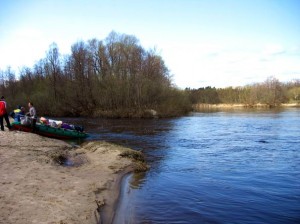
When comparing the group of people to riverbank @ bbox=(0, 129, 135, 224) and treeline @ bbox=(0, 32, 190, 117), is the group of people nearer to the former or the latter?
riverbank @ bbox=(0, 129, 135, 224)

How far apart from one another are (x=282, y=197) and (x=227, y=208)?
2290 millimetres

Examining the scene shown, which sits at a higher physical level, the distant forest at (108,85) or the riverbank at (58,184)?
the distant forest at (108,85)

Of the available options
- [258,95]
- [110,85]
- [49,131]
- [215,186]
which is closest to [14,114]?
[49,131]

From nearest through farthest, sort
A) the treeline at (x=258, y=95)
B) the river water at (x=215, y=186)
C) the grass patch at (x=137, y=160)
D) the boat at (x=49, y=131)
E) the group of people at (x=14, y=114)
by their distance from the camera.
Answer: the river water at (x=215, y=186) < the grass patch at (x=137, y=160) < the group of people at (x=14, y=114) < the boat at (x=49, y=131) < the treeline at (x=258, y=95)

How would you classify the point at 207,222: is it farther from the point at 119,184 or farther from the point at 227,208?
the point at 119,184

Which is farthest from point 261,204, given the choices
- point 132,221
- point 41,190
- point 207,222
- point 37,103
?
point 37,103

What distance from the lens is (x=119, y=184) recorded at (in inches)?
437

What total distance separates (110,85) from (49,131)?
32.5 m

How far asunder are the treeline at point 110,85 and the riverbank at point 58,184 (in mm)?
36784

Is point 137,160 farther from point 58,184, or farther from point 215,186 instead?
point 58,184

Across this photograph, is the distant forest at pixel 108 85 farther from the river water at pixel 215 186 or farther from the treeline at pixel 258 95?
the river water at pixel 215 186

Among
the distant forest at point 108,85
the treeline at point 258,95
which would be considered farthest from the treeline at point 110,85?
the treeline at point 258,95

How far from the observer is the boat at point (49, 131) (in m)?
22.8

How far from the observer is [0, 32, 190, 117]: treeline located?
177 ft
